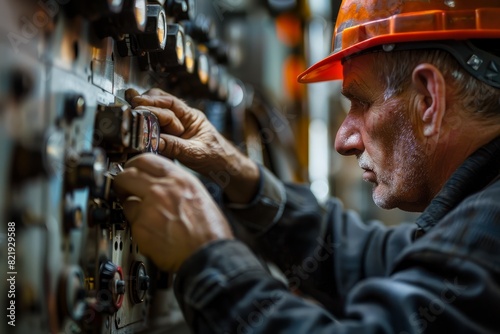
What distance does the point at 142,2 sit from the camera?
887 millimetres

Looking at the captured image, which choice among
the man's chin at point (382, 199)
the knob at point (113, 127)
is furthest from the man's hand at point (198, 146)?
the man's chin at point (382, 199)

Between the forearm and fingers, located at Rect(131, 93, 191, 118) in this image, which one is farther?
the forearm

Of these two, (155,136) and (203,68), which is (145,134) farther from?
(203,68)

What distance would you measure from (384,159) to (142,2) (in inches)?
19.4

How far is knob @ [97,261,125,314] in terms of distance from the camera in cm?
86

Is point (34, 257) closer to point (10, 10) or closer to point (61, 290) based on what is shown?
point (61, 290)

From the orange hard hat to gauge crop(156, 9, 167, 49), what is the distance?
1.04 ft

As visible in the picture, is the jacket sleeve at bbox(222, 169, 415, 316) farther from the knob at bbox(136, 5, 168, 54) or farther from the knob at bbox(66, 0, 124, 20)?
the knob at bbox(66, 0, 124, 20)

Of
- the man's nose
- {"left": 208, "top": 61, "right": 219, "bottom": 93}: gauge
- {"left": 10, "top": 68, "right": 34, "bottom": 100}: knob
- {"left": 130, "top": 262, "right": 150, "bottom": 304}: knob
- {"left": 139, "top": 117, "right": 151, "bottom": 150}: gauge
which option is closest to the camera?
Answer: {"left": 10, "top": 68, "right": 34, "bottom": 100}: knob

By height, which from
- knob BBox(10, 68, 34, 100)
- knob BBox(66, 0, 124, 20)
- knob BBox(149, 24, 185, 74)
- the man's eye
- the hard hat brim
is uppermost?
knob BBox(66, 0, 124, 20)

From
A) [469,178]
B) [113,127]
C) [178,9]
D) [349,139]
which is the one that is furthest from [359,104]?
[113,127]

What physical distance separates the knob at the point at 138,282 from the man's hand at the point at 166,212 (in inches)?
7.3

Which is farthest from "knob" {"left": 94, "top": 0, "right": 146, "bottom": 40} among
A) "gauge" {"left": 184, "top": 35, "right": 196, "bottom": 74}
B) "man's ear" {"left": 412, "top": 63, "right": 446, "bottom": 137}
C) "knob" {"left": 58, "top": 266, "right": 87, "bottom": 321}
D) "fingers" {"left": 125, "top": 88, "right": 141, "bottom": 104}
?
"man's ear" {"left": 412, "top": 63, "right": 446, "bottom": 137}

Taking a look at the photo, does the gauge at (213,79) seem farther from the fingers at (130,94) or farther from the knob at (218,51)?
the fingers at (130,94)
